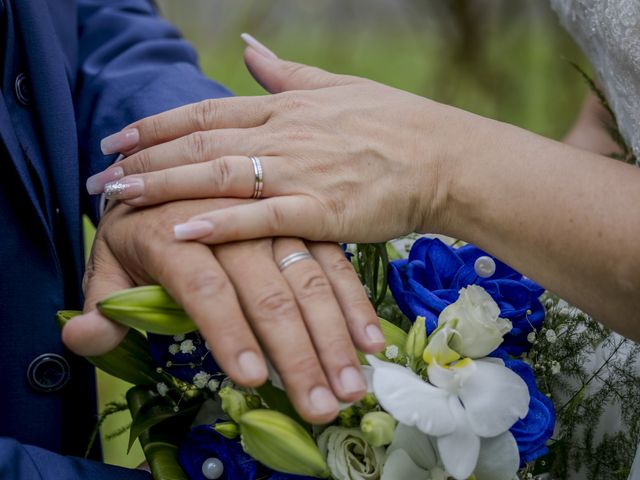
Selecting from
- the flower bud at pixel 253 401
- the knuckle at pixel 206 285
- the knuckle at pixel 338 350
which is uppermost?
the knuckle at pixel 206 285

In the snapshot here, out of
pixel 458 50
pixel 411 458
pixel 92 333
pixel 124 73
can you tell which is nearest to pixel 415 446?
pixel 411 458

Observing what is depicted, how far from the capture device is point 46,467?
0.80 meters

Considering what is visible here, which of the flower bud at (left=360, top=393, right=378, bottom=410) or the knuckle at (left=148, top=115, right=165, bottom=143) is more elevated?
the knuckle at (left=148, top=115, right=165, bottom=143)

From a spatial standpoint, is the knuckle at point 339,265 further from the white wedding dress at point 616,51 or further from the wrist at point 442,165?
the white wedding dress at point 616,51

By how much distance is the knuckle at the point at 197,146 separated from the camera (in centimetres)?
91

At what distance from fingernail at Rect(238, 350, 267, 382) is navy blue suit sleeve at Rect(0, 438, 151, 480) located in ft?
0.80

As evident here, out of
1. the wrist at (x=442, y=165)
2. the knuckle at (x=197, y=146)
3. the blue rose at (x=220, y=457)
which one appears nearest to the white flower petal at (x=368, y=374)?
the blue rose at (x=220, y=457)

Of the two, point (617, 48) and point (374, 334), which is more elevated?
point (617, 48)

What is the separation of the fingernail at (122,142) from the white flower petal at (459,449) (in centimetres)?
52

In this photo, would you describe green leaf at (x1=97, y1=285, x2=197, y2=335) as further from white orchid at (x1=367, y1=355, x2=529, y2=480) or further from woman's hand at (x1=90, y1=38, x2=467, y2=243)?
white orchid at (x1=367, y1=355, x2=529, y2=480)

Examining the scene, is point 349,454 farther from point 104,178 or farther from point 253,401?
point 104,178

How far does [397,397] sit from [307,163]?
1.05 ft

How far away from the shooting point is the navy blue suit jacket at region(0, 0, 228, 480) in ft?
3.29

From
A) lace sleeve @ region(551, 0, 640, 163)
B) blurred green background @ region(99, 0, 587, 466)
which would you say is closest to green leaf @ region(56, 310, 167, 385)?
lace sleeve @ region(551, 0, 640, 163)
